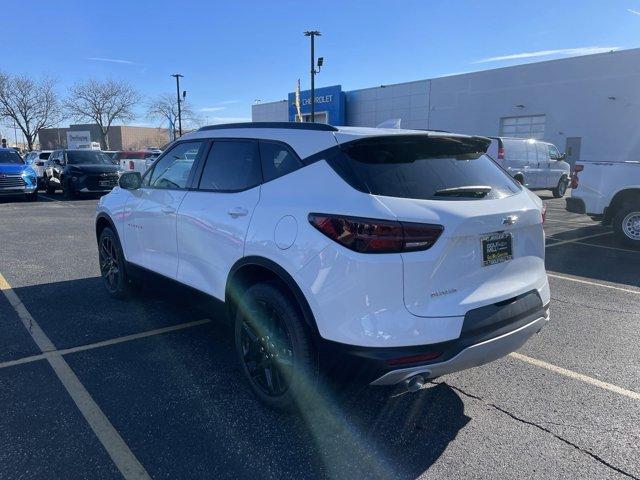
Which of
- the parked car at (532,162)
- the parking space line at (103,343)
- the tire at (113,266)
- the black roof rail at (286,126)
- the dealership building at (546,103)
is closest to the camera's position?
the black roof rail at (286,126)

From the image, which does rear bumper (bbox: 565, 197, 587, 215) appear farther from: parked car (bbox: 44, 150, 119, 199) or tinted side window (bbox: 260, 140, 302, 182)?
parked car (bbox: 44, 150, 119, 199)

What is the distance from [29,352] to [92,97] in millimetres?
69091

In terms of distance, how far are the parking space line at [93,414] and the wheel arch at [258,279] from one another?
104 cm

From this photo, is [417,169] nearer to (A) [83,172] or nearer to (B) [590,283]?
(B) [590,283]

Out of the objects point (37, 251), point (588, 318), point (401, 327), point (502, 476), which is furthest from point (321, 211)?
point (37, 251)

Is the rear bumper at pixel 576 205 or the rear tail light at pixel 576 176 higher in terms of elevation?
the rear tail light at pixel 576 176

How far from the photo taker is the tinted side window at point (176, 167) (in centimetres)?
414

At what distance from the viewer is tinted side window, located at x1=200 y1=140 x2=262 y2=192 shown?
3.41m

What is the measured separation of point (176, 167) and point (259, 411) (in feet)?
7.45

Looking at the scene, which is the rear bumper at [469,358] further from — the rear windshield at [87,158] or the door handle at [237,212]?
the rear windshield at [87,158]

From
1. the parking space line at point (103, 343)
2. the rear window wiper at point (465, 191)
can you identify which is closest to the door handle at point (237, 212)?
the rear window wiper at point (465, 191)

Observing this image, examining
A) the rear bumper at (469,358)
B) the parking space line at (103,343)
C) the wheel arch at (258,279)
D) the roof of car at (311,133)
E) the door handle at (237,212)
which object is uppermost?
the roof of car at (311,133)

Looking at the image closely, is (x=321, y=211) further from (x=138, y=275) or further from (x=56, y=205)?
(x=56, y=205)

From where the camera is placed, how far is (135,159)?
81.9 ft
